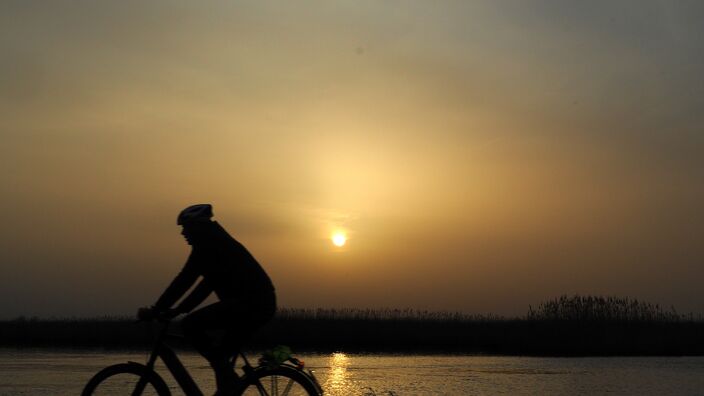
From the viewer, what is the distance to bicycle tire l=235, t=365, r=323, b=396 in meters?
6.68

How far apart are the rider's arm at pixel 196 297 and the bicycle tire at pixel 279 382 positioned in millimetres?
734

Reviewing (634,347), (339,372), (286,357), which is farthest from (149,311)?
(634,347)

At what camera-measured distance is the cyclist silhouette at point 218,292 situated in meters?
6.61

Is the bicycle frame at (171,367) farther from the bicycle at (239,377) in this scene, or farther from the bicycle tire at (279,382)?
the bicycle tire at (279,382)

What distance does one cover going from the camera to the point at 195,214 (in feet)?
21.7

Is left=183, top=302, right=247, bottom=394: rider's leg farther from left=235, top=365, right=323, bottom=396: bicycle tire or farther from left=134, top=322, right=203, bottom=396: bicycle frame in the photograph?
left=134, top=322, right=203, bottom=396: bicycle frame

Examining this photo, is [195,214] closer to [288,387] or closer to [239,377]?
[239,377]

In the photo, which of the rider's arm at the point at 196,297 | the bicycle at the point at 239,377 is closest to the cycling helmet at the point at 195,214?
the rider's arm at the point at 196,297

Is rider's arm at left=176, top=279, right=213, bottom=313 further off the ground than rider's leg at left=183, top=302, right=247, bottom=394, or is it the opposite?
rider's arm at left=176, top=279, right=213, bottom=313

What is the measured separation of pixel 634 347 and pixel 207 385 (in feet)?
62.6

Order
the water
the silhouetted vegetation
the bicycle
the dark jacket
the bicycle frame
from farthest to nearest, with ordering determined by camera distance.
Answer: the silhouetted vegetation → the water → the bicycle frame → the bicycle → the dark jacket

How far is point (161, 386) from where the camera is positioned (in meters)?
6.99

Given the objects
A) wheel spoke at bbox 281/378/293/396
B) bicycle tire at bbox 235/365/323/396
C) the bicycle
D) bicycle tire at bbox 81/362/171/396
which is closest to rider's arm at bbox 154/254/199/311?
the bicycle

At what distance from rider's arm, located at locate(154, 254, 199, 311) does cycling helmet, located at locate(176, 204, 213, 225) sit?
0.31 m
